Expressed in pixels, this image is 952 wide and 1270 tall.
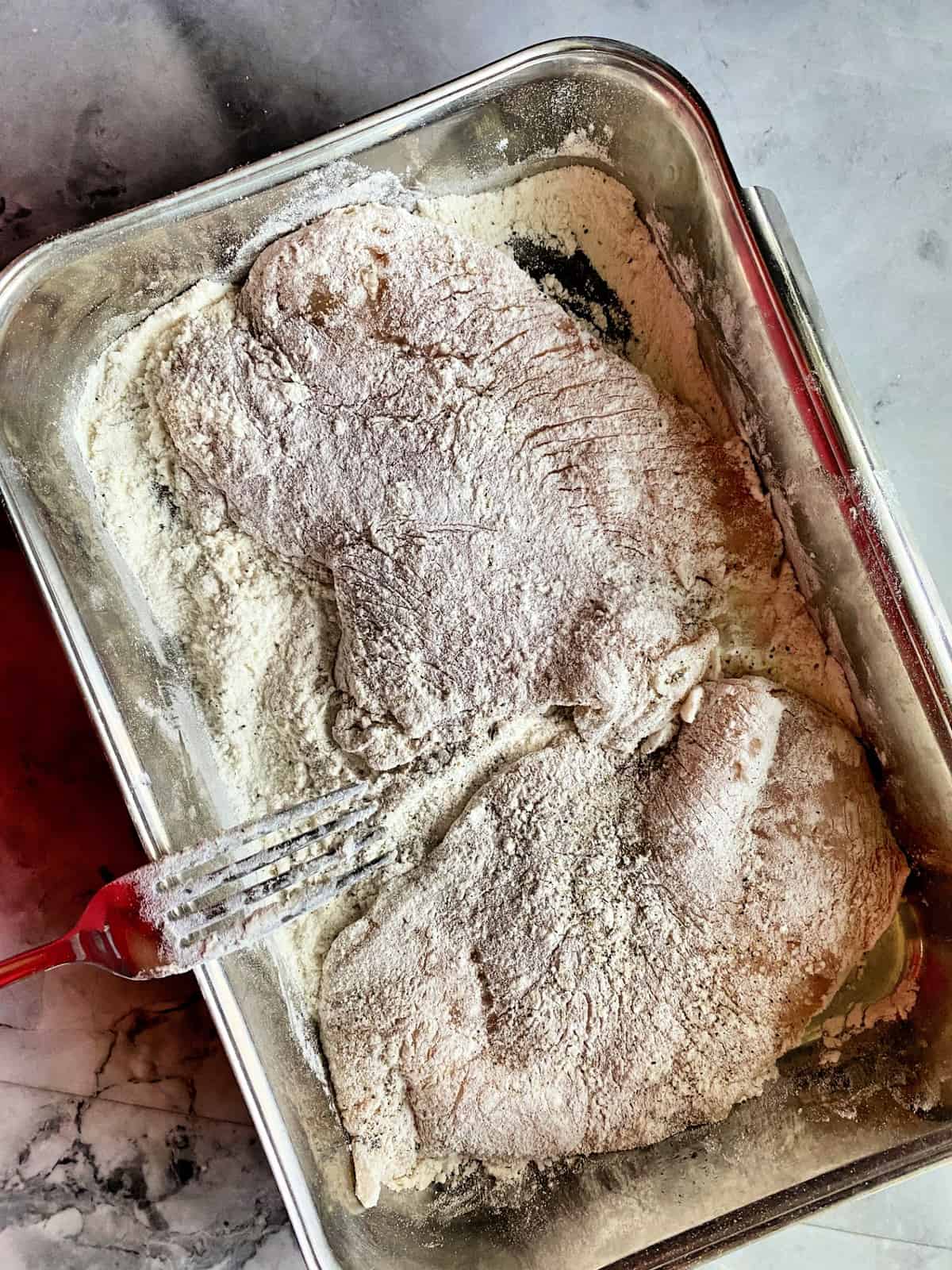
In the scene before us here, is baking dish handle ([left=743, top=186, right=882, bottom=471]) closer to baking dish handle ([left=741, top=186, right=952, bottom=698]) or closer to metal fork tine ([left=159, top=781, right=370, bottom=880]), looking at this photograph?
baking dish handle ([left=741, top=186, right=952, bottom=698])

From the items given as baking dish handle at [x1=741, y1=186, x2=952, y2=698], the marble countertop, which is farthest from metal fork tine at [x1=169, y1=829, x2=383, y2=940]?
baking dish handle at [x1=741, y1=186, x2=952, y2=698]

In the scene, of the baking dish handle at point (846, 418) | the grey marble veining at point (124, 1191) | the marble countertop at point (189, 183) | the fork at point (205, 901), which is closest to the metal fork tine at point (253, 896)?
the fork at point (205, 901)

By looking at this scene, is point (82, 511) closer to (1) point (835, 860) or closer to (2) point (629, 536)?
(2) point (629, 536)

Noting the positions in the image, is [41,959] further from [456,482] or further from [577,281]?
[577,281]

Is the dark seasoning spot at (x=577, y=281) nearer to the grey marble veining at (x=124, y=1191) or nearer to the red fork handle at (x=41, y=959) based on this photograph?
the red fork handle at (x=41, y=959)

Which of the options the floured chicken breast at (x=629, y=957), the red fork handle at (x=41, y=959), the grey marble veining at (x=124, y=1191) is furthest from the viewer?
the grey marble veining at (x=124, y=1191)

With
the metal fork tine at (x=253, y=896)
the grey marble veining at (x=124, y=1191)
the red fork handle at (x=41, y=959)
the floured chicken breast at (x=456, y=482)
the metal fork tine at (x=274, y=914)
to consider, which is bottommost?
the grey marble veining at (x=124, y=1191)
